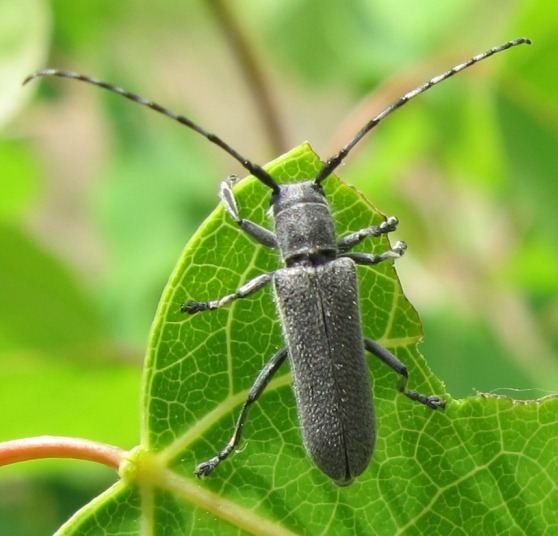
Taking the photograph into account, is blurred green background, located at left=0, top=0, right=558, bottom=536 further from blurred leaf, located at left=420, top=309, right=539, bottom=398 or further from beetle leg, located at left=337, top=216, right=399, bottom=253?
beetle leg, located at left=337, top=216, right=399, bottom=253

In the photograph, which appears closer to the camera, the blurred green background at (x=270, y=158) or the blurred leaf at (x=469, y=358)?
the blurred green background at (x=270, y=158)

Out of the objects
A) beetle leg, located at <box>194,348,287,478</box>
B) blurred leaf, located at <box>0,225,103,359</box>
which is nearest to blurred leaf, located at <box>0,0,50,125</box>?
blurred leaf, located at <box>0,225,103,359</box>

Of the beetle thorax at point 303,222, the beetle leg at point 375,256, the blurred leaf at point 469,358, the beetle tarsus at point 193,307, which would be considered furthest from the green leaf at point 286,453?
the blurred leaf at point 469,358

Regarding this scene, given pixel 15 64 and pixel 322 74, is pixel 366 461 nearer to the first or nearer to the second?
pixel 15 64

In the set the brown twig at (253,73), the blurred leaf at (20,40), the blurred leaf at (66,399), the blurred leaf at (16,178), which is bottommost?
the blurred leaf at (66,399)

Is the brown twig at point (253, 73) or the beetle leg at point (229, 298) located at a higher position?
the brown twig at point (253, 73)

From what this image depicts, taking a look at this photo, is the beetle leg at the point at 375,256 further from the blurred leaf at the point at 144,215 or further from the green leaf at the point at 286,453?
the blurred leaf at the point at 144,215
